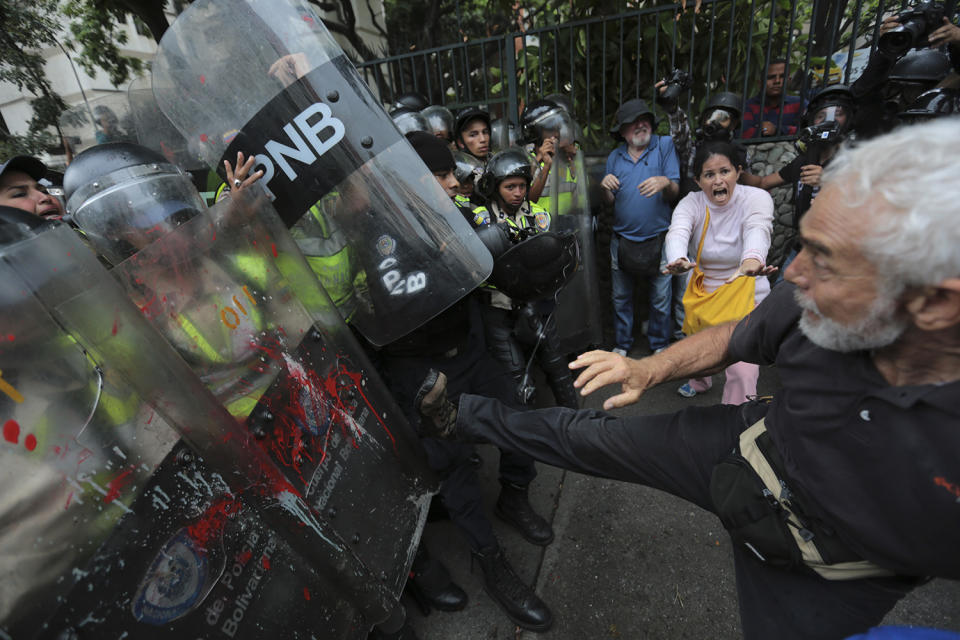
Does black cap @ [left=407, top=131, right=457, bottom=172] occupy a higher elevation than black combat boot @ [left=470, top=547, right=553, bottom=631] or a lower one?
higher

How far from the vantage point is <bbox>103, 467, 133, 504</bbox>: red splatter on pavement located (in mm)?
929

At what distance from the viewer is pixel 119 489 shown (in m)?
0.95

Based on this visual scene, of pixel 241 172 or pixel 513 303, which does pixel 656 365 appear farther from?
pixel 241 172

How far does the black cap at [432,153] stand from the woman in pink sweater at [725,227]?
1362mm

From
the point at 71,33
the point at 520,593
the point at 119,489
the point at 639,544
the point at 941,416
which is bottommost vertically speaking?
the point at 639,544

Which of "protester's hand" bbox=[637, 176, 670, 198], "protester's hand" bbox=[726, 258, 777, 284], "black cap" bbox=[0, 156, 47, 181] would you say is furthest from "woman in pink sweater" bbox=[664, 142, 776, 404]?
"black cap" bbox=[0, 156, 47, 181]

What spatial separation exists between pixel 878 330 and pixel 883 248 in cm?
19

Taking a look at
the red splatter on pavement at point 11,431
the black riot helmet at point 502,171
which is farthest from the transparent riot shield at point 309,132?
the red splatter on pavement at point 11,431

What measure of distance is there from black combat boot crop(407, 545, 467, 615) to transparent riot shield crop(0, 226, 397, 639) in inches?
34.5

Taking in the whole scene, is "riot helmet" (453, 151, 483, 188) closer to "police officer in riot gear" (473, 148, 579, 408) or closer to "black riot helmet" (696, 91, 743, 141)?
"police officer in riot gear" (473, 148, 579, 408)

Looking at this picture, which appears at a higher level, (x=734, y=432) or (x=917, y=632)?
(x=917, y=632)

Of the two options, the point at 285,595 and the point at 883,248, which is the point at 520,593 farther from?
the point at 883,248

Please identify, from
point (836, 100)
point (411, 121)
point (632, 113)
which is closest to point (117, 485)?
point (411, 121)

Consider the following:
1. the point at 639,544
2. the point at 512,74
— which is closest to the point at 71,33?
the point at 512,74
